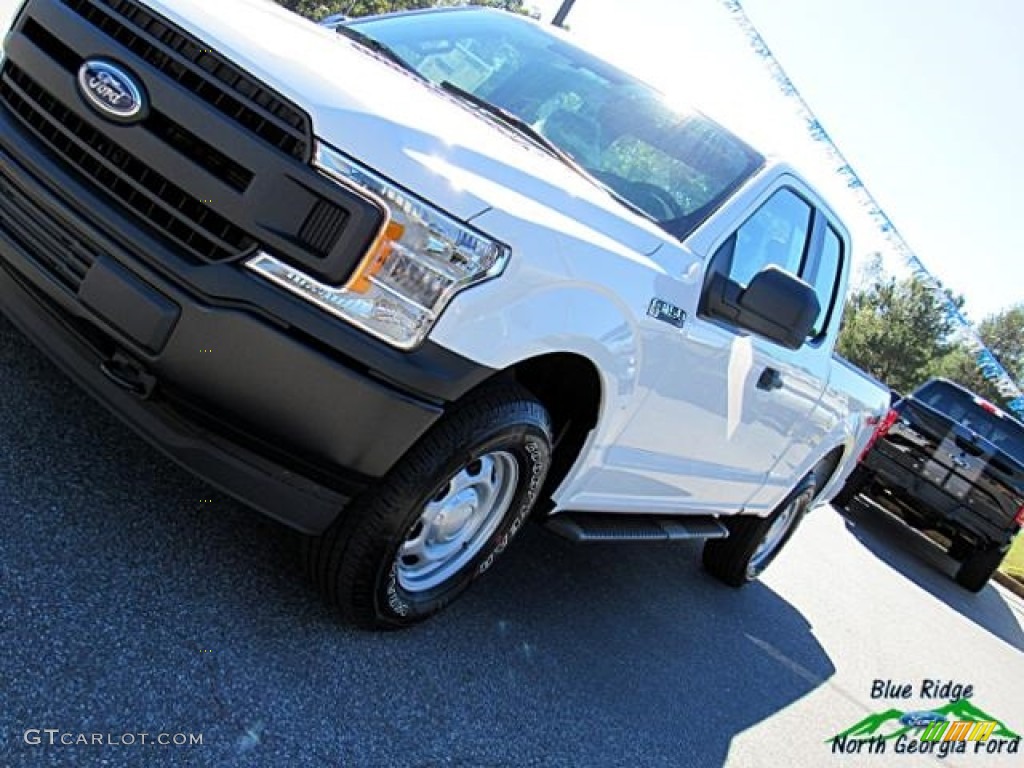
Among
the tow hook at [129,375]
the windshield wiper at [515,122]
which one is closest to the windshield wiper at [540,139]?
the windshield wiper at [515,122]

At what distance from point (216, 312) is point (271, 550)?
103cm

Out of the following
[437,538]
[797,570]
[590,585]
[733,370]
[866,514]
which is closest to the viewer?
[437,538]

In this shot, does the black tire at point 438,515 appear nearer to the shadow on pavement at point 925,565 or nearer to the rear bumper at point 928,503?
the shadow on pavement at point 925,565

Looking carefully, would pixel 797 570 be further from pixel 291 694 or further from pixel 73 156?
pixel 73 156

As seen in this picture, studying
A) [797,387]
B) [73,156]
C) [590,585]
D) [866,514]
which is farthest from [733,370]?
[866,514]

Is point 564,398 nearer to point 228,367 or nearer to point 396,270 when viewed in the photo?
point 396,270

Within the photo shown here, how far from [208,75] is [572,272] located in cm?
109

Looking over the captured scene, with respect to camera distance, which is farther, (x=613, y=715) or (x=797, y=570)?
(x=797, y=570)

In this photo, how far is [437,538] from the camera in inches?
118

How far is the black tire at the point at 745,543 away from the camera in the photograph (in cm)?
536

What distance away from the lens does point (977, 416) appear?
1091 centimetres

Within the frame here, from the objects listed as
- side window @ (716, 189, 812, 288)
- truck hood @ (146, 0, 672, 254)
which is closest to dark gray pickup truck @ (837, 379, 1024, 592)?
side window @ (716, 189, 812, 288)
